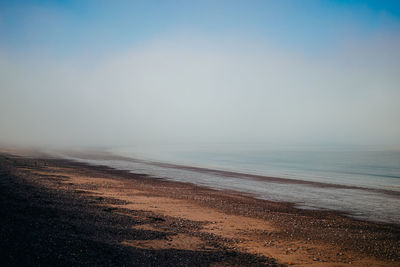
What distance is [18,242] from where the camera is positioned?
718cm

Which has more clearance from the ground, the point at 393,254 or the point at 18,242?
the point at 18,242

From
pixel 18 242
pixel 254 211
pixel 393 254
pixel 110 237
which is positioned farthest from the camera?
pixel 254 211

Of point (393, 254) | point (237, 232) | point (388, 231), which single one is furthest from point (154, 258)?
point (388, 231)

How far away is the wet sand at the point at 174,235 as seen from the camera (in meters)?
Result: 7.64

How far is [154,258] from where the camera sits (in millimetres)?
8086

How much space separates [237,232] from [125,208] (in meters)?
6.50

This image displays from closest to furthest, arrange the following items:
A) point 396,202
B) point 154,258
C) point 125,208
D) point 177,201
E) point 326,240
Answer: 1. point 154,258
2. point 326,240
3. point 125,208
4. point 177,201
5. point 396,202

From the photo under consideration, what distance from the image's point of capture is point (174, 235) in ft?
34.4

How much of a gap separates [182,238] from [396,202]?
21.2m

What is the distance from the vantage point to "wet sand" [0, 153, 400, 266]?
764cm

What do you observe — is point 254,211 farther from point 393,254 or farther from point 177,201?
point 393,254

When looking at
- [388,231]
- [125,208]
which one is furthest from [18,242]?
[388,231]

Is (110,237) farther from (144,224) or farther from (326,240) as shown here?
(326,240)

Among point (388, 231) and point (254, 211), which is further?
point (254, 211)
